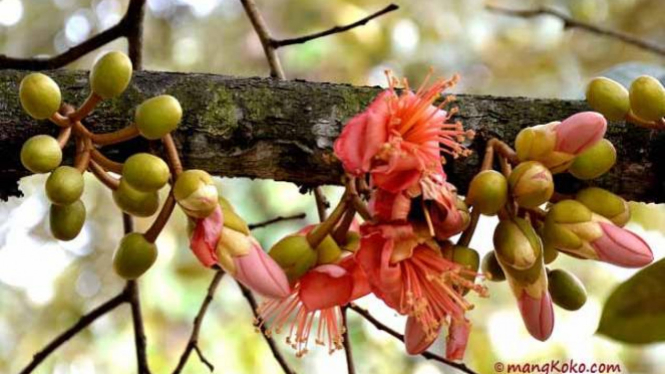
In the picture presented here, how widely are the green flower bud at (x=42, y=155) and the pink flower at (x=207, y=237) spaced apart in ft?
0.36

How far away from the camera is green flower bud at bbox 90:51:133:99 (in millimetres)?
629

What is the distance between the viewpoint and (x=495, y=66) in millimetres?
3410

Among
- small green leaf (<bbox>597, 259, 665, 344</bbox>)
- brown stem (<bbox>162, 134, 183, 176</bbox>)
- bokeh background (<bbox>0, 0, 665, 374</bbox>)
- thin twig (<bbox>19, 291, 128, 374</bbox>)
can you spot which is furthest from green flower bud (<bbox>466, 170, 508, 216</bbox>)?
bokeh background (<bbox>0, 0, 665, 374</bbox>)

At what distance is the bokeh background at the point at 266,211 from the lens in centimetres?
240

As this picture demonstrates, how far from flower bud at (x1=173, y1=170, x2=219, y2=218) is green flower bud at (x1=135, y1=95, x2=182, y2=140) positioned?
0.12 feet

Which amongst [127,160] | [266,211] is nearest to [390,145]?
[127,160]

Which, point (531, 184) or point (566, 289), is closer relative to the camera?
point (531, 184)

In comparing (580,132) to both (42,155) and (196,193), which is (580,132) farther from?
(42,155)

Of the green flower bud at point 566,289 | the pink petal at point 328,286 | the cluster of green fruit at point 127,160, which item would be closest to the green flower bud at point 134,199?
the cluster of green fruit at point 127,160

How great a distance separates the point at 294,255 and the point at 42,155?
0.19 m

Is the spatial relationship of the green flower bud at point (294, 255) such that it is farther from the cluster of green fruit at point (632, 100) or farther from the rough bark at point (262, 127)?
the cluster of green fruit at point (632, 100)

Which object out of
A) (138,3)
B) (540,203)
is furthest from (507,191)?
(138,3)

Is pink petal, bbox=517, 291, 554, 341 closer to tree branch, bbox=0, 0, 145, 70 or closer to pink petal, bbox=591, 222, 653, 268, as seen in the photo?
pink petal, bbox=591, 222, 653, 268

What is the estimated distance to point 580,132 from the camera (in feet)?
2.19
